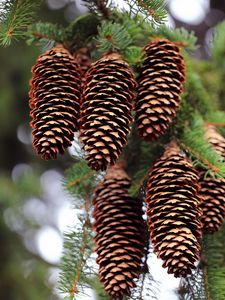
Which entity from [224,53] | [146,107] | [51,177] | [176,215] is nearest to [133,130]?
[146,107]

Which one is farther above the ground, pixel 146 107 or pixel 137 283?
pixel 146 107

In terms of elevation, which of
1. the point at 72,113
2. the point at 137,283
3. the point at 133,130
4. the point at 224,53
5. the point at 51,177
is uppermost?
the point at 51,177

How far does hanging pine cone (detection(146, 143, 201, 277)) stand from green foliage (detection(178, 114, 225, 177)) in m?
0.05

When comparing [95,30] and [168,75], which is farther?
[95,30]

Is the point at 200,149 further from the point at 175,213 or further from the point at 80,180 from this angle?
the point at 80,180

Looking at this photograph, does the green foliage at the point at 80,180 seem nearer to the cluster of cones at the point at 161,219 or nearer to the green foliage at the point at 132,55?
the cluster of cones at the point at 161,219

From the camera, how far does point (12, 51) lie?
14.1 ft

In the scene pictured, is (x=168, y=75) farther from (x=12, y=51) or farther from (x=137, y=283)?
(x=12, y=51)

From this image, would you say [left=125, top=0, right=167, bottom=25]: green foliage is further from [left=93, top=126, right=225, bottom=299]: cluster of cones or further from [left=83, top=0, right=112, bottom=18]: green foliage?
[left=93, top=126, right=225, bottom=299]: cluster of cones

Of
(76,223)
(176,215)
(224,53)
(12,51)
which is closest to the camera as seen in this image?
(176,215)

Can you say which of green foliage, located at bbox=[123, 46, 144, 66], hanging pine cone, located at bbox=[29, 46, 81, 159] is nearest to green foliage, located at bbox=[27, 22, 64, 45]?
hanging pine cone, located at bbox=[29, 46, 81, 159]

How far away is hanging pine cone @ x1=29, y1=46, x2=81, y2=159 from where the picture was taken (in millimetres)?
1484

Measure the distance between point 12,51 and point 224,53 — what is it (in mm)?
2053

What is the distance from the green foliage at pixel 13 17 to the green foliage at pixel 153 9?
0.87 ft
